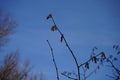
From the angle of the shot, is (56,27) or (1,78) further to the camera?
(1,78)

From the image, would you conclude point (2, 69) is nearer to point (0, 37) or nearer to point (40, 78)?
point (0, 37)

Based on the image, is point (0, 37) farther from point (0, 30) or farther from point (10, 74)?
point (10, 74)

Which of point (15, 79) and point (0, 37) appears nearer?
point (0, 37)

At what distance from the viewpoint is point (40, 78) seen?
20.0m

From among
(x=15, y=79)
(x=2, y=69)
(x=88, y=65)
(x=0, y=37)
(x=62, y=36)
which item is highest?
(x=0, y=37)

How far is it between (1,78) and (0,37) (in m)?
3.44

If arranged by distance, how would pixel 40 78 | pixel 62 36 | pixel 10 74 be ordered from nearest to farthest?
pixel 62 36 < pixel 10 74 < pixel 40 78

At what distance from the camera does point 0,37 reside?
45.3 ft

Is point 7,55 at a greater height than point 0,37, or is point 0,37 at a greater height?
point 0,37

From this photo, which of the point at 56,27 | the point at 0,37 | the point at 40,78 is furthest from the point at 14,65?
the point at 56,27

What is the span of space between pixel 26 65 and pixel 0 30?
16.9 ft

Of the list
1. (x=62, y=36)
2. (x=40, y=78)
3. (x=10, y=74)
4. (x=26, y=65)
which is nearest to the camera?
(x=62, y=36)

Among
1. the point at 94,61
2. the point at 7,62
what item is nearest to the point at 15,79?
the point at 7,62

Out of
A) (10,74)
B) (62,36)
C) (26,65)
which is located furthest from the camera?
(26,65)
